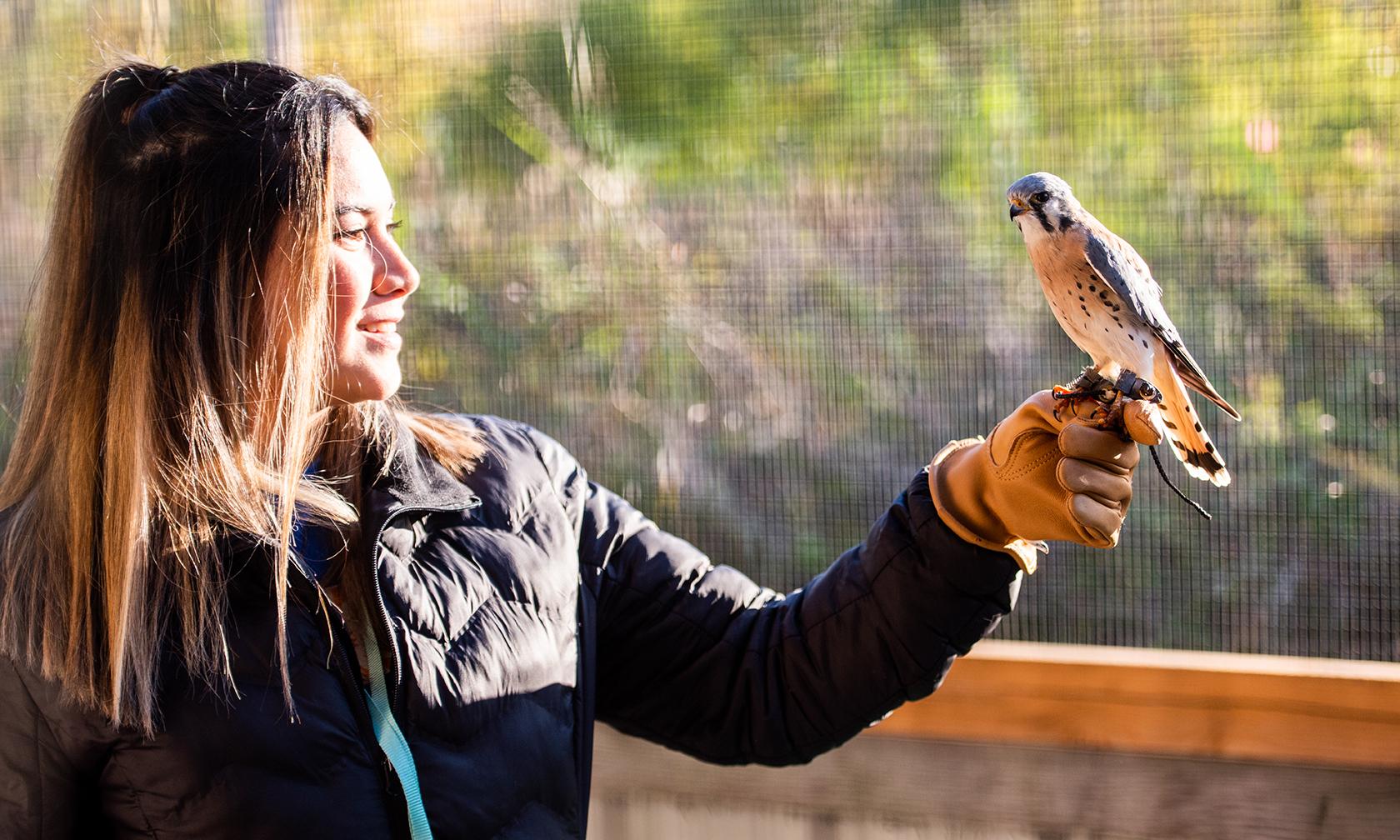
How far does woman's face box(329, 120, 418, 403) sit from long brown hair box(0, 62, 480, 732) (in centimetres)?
2

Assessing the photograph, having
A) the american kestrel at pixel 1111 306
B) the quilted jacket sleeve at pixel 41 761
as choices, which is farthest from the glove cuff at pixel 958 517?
the quilted jacket sleeve at pixel 41 761

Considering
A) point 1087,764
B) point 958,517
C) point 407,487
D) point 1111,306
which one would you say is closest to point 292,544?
point 407,487

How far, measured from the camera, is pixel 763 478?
1528 millimetres

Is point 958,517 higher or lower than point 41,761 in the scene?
higher

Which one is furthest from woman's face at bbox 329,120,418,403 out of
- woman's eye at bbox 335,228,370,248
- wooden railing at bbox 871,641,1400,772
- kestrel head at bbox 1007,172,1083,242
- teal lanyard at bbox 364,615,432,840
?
wooden railing at bbox 871,641,1400,772

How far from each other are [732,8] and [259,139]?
758 mm

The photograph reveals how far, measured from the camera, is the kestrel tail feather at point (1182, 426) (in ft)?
3.34

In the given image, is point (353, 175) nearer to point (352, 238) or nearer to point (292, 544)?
point (352, 238)

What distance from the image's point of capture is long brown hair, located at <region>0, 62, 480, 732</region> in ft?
2.96

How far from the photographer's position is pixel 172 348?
953mm

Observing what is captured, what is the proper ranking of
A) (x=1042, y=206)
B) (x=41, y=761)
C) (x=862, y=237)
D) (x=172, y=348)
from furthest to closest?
(x=862, y=237) < (x=1042, y=206) < (x=172, y=348) < (x=41, y=761)

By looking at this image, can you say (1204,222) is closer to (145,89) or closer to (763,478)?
(763,478)

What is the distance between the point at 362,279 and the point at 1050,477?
26.7 inches

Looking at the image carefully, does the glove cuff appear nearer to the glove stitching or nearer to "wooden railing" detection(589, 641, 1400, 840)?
the glove stitching
